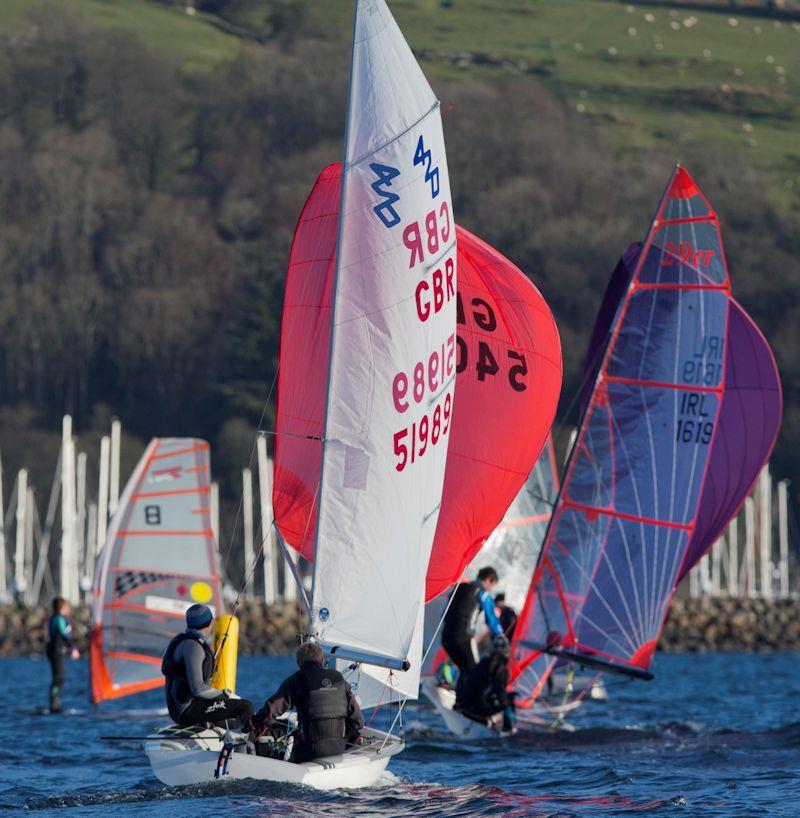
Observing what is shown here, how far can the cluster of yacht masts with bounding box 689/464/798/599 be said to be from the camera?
5303 cm

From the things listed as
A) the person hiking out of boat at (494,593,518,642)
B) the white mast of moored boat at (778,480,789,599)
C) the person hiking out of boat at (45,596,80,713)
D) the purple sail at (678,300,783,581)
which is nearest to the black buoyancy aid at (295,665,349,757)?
the person hiking out of boat at (494,593,518,642)

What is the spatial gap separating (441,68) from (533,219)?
3059 centimetres

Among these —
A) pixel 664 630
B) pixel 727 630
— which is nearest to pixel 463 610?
pixel 664 630

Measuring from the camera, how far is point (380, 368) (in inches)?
502

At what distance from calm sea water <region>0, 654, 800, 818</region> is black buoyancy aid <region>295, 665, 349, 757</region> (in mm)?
328

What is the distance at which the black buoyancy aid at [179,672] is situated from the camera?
12422 millimetres

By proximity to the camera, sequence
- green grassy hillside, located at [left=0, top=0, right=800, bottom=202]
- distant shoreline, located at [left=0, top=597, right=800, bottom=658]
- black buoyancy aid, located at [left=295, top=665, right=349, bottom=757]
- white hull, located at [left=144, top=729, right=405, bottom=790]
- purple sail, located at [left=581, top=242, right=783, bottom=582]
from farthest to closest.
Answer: green grassy hillside, located at [left=0, top=0, right=800, bottom=202], distant shoreline, located at [left=0, top=597, right=800, bottom=658], purple sail, located at [left=581, top=242, right=783, bottom=582], black buoyancy aid, located at [left=295, top=665, right=349, bottom=757], white hull, located at [left=144, top=729, right=405, bottom=790]

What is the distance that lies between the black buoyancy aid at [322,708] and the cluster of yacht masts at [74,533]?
3143 cm

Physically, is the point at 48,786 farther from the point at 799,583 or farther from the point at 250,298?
the point at 250,298

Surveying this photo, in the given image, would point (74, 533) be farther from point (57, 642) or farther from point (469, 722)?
point (469, 722)

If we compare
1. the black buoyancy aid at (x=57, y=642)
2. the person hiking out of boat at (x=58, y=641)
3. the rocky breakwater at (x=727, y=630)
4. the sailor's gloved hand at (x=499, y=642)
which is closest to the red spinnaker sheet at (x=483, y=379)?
the sailor's gloved hand at (x=499, y=642)

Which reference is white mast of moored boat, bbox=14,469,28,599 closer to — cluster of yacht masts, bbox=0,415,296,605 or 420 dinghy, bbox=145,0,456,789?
cluster of yacht masts, bbox=0,415,296,605

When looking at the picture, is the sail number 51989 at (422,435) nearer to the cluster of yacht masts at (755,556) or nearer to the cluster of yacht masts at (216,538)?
the cluster of yacht masts at (216,538)

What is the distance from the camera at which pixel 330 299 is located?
13234 mm
